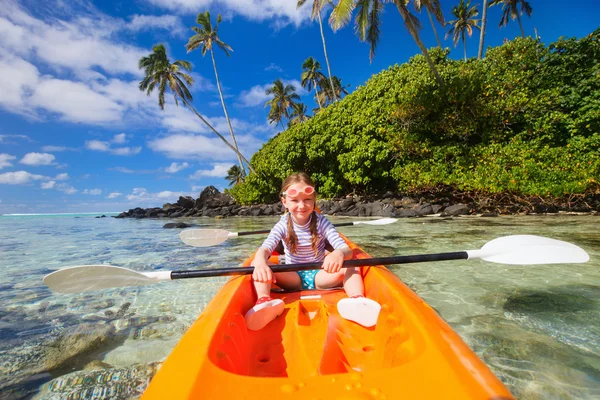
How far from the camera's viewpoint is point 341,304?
1909mm

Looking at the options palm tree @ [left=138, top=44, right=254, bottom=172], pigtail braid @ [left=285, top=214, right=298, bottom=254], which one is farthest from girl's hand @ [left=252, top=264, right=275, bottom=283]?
palm tree @ [left=138, top=44, right=254, bottom=172]

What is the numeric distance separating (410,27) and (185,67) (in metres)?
19.2

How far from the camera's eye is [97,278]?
239 cm

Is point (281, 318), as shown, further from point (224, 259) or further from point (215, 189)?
point (215, 189)

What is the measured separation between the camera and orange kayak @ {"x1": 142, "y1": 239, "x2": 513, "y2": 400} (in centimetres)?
93

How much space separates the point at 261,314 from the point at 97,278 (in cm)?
149

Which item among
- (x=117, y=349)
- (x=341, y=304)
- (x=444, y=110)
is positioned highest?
(x=444, y=110)

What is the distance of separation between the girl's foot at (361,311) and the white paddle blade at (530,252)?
128cm

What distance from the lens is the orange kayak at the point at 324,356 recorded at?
0.93m

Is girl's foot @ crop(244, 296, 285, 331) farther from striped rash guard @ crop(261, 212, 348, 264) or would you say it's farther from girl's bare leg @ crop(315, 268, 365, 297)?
striped rash guard @ crop(261, 212, 348, 264)

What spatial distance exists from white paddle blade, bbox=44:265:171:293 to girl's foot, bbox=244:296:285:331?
0.91m

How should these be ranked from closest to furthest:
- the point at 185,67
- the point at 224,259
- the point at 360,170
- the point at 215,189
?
the point at 224,259 → the point at 360,170 → the point at 185,67 → the point at 215,189

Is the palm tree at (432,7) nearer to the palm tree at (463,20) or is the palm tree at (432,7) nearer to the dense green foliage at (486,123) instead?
the dense green foliage at (486,123)

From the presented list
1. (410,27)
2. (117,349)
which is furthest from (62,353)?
(410,27)
